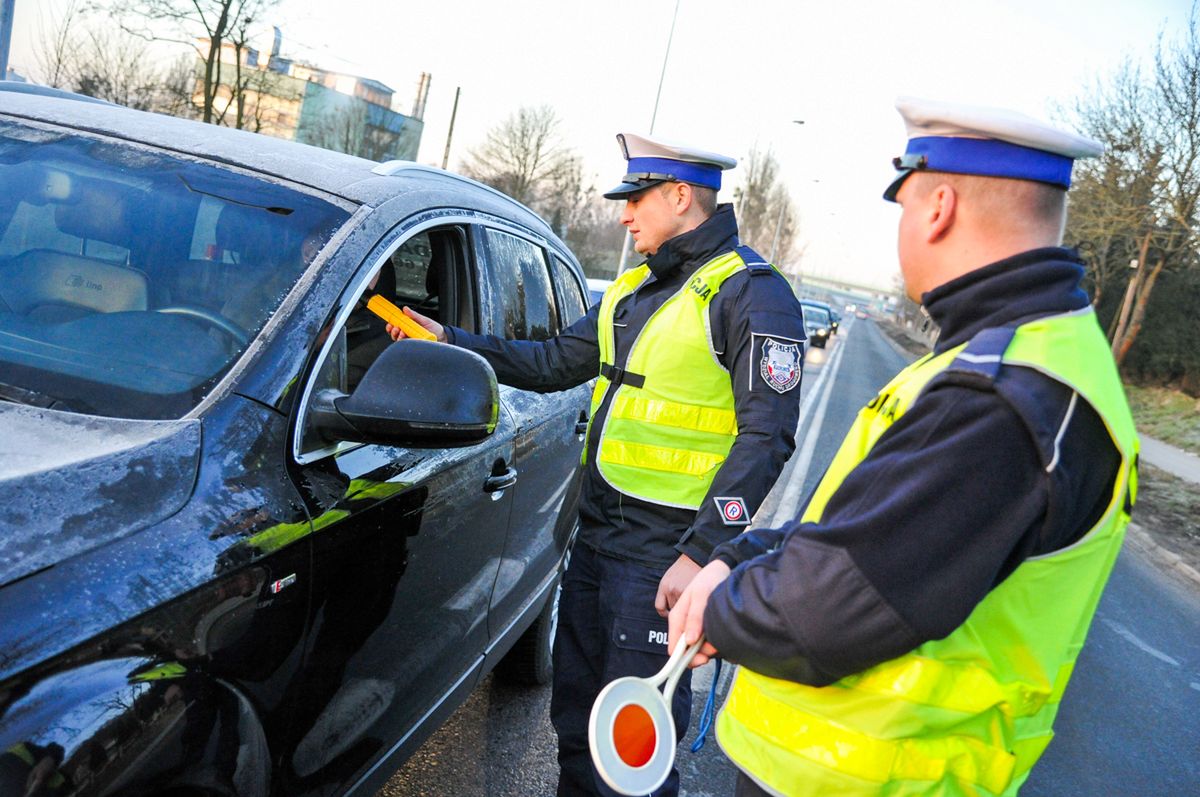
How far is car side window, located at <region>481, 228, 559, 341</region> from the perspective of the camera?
3.21 meters

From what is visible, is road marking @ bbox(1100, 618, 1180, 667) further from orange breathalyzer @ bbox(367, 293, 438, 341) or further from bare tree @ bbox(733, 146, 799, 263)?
bare tree @ bbox(733, 146, 799, 263)

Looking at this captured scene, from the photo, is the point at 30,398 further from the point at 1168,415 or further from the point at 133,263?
the point at 1168,415

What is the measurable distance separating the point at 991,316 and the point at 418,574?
1.45 m

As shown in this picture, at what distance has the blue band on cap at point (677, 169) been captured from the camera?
2.95 meters

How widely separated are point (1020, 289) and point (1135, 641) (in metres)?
6.04

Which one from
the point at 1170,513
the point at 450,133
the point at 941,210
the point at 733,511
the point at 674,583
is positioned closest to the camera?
the point at 941,210

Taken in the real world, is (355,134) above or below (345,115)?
below

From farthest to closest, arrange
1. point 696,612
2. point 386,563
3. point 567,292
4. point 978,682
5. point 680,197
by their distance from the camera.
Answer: point 567,292
point 680,197
point 386,563
point 696,612
point 978,682

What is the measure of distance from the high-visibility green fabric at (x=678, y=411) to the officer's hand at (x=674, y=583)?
15.3 inches

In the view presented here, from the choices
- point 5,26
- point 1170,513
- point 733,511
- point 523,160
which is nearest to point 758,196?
point 523,160

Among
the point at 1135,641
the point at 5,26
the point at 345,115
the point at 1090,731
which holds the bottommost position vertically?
the point at 1135,641

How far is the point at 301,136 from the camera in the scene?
43.3m

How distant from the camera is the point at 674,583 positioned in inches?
90.0

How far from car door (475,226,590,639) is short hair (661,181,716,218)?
0.60m
